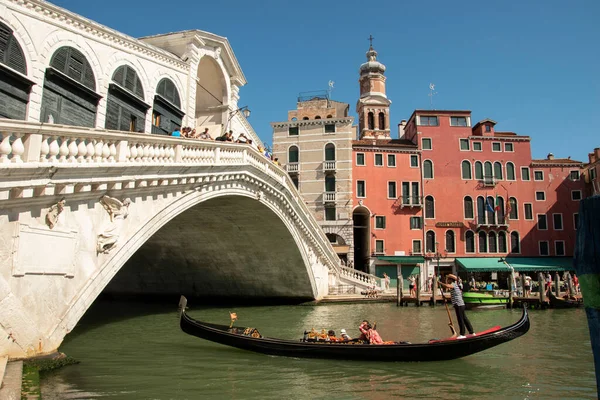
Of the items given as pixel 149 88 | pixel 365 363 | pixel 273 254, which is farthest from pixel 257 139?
pixel 365 363

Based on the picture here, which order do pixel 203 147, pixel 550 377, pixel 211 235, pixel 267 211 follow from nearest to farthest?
pixel 550 377, pixel 203 147, pixel 267 211, pixel 211 235

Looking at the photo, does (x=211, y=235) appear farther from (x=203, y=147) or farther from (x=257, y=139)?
(x=203, y=147)

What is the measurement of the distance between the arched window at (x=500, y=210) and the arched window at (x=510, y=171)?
1.34 meters

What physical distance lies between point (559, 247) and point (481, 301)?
12769mm

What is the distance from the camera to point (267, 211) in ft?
48.0

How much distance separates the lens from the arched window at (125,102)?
9.88 meters

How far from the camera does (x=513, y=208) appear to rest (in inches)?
1107

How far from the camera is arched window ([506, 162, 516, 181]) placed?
2833cm

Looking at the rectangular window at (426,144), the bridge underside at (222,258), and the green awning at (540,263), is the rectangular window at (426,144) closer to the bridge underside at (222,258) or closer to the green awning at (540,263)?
the green awning at (540,263)

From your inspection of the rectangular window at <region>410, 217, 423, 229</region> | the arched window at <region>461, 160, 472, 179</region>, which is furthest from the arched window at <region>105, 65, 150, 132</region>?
the arched window at <region>461, 160, 472, 179</region>

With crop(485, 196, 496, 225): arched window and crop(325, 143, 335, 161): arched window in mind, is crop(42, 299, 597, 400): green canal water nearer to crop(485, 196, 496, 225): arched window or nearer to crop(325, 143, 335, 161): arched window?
crop(485, 196, 496, 225): arched window

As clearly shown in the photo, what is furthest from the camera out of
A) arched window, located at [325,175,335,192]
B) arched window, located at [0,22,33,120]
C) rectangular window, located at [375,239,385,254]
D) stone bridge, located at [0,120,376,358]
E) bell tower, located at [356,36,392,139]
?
bell tower, located at [356,36,392,139]

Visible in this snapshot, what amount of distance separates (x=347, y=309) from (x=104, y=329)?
8.54 metres

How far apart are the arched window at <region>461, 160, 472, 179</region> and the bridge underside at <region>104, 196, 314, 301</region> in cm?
1388
